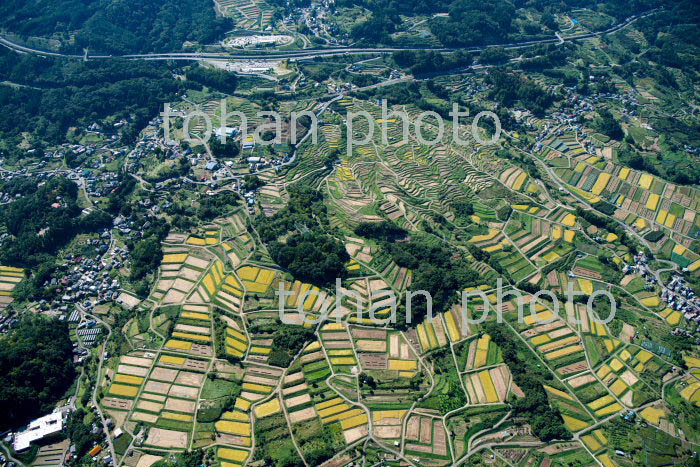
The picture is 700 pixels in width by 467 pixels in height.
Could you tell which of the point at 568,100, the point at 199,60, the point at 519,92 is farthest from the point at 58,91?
the point at 568,100

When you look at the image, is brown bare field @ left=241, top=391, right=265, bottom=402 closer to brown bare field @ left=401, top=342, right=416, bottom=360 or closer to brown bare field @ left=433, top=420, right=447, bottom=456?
brown bare field @ left=401, top=342, right=416, bottom=360

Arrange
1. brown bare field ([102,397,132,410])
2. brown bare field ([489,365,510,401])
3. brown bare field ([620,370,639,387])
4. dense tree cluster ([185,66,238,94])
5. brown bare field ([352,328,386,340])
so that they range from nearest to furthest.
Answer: brown bare field ([102,397,132,410]) → brown bare field ([489,365,510,401]) → brown bare field ([620,370,639,387]) → brown bare field ([352,328,386,340]) → dense tree cluster ([185,66,238,94])

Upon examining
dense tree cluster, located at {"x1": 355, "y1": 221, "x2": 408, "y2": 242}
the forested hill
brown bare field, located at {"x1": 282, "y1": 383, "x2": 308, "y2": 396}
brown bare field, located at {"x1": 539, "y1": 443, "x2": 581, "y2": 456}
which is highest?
the forested hill

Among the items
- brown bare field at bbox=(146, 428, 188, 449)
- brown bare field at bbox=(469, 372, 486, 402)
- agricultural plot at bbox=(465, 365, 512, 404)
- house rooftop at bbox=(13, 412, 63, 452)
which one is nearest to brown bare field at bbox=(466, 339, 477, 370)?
agricultural plot at bbox=(465, 365, 512, 404)

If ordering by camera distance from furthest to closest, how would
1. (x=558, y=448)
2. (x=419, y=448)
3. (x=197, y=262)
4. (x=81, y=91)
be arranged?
(x=81, y=91)
(x=197, y=262)
(x=558, y=448)
(x=419, y=448)

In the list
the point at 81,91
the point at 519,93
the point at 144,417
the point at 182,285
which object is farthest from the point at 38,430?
the point at 519,93

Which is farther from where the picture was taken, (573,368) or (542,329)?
(542,329)

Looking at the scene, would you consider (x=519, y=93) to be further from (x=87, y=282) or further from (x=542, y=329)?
(x=87, y=282)

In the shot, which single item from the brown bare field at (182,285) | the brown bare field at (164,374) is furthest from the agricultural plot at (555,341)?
the brown bare field at (182,285)
